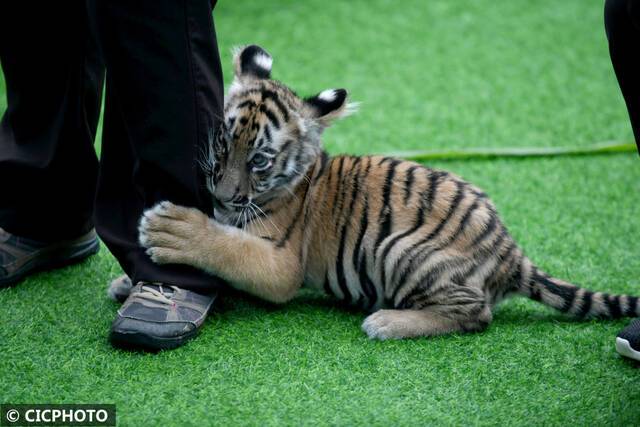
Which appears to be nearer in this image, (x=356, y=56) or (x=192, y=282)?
(x=192, y=282)

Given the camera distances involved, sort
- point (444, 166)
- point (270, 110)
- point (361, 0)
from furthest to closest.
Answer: point (361, 0)
point (444, 166)
point (270, 110)

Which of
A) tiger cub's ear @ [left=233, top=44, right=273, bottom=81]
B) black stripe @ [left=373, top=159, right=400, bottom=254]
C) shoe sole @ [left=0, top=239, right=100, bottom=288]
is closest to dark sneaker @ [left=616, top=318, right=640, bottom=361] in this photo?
black stripe @ [left=373, top=159, right=400, bottom=254]

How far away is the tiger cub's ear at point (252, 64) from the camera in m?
3.65

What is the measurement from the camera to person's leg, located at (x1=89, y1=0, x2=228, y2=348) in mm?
2902

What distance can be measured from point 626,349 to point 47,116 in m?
2.47

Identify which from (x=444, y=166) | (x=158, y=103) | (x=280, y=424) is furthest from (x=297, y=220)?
(x=444, y=166)

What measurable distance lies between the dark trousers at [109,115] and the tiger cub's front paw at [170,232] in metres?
0.04

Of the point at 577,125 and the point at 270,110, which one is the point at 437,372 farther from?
the point at 577,125

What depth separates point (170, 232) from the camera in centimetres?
319

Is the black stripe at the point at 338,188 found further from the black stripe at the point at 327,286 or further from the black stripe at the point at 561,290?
the black stripe at the point at 561,290

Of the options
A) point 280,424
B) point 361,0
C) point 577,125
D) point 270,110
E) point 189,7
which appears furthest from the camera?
Answer: point 361,0

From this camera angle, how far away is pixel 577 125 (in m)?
5.85

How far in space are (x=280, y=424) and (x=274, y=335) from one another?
648 millimetres

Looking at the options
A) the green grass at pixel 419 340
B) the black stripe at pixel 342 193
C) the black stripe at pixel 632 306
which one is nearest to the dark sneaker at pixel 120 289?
the green grass at pixel 419 340
